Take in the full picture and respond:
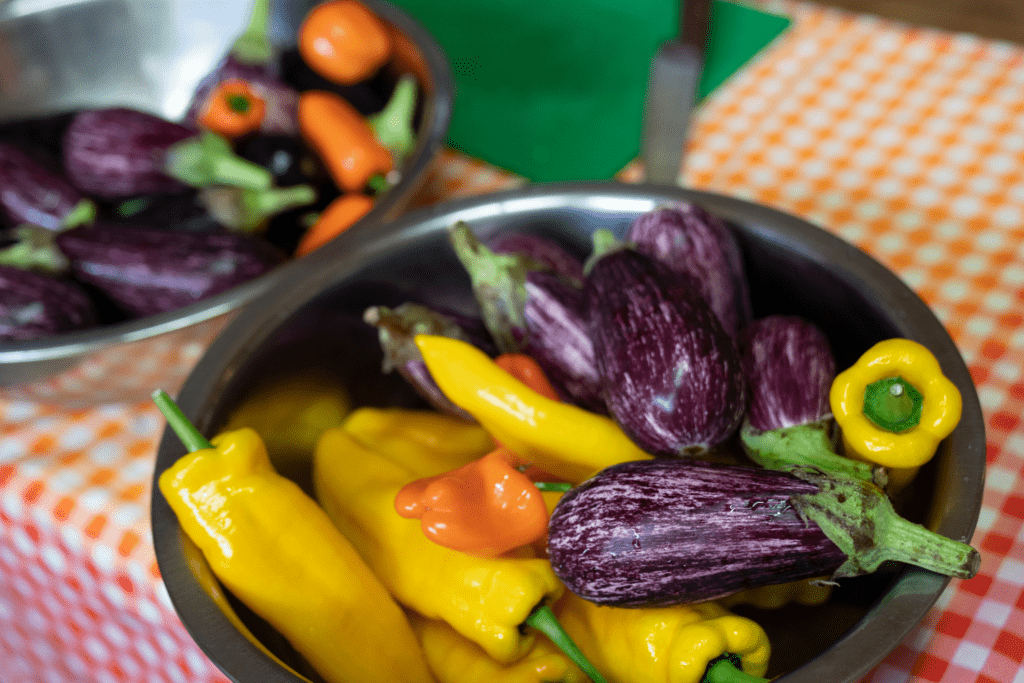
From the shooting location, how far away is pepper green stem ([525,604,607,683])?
1.76 ft

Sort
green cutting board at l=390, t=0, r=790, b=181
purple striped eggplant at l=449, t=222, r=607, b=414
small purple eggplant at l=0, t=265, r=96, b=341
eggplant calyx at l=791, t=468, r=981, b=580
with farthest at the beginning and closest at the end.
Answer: green cutting board at l=390, t=0, r=790, b=181 → small purple eggplant at l=0, t=265, r=96, b=341 → purple striped eggplant at l=449, t=222, r=607, b=414 → eggplant calyx at l=791, t=468, r=981, b=580

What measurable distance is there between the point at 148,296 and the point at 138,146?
0.88ft

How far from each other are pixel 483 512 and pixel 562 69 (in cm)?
95

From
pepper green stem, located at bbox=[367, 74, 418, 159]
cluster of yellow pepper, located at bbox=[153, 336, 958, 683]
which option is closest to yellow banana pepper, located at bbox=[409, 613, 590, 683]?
cluster of yellow pepper, located at bbox=[153, 336, 958, 683]

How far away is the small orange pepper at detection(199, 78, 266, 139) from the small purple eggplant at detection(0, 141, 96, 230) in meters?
0.19

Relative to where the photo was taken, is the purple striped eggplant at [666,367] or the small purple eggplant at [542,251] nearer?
the purple striped eggplant at [666,367]

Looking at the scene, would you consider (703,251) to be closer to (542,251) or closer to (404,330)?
(542,251)

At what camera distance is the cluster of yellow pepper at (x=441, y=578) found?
1.77 feet

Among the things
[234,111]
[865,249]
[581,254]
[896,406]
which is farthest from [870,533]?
[234,111]

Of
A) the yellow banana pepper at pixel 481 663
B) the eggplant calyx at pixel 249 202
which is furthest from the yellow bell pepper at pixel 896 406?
the eggplant calyx at pixel 249 202

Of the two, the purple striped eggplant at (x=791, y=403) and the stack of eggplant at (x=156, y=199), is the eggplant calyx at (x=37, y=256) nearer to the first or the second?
the stack of eggplant at (x=156, y=199)

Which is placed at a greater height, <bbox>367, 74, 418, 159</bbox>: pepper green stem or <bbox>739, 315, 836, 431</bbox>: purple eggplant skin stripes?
<bbox>367, 74, 418, 159</bbox>: pepper green stem

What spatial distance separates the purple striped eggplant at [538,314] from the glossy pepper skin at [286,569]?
22cm

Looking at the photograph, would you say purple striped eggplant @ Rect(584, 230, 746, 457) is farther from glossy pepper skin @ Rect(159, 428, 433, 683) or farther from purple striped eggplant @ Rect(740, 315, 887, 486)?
glossy pepper skin @ Rect(159, 428, 433, 683)
